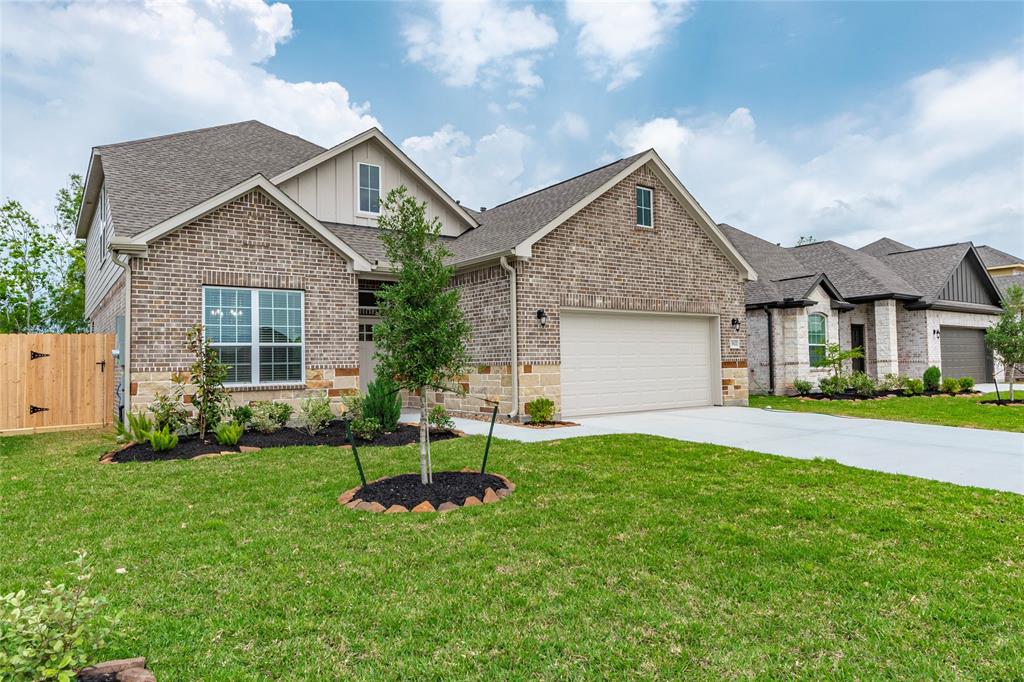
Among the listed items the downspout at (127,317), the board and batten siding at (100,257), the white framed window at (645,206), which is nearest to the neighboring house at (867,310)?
the white framed window at (645,206)

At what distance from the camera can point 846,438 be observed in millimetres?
9227

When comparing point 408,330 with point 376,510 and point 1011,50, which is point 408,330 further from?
point 1011,50

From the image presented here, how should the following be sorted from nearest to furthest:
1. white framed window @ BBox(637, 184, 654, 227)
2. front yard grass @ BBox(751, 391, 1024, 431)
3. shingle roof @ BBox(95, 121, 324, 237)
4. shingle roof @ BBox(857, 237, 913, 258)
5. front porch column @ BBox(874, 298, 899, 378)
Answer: shingle roof @ BBox(95, 121, 324, 237), front yard grass @ BBox(751, 391, 1024, 431), white framed window @ BBox(637, 184, 654, 227), front porch column @ BBox(874, 298, 899, 378), shingle roof @ BBox(857, 237, 913, 258)

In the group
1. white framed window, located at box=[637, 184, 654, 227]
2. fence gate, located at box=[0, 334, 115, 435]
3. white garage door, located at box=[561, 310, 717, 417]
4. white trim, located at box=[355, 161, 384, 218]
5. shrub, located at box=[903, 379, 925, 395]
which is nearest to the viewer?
fence gate, located at box=[0, 334, 115, 435]

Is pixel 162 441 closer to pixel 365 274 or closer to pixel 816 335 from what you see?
pixel 365 274

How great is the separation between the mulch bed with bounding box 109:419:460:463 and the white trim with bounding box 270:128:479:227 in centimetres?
659

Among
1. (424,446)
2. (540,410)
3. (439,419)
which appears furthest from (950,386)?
(424,446)

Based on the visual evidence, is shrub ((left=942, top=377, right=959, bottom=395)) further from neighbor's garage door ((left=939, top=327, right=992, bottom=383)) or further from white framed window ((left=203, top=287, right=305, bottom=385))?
white framed window ((left=203, top=287, right=305, bottom=385))

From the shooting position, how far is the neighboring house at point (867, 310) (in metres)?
18.3

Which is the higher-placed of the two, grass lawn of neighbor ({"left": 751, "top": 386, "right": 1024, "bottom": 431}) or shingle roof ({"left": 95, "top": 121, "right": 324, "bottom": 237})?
shingle roof ({"left": 95, "top": 121, "right": 324, "bottom": 237})


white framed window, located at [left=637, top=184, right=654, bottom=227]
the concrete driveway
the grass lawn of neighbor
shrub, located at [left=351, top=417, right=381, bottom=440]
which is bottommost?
the grass lawn of neighbor

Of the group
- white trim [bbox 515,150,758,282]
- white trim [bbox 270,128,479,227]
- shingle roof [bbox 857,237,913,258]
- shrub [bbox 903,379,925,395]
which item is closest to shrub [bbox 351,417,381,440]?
white trim [bbox 515,150,758,282]

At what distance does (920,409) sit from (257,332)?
15.6m

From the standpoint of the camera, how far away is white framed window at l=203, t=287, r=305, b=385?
10188mm
